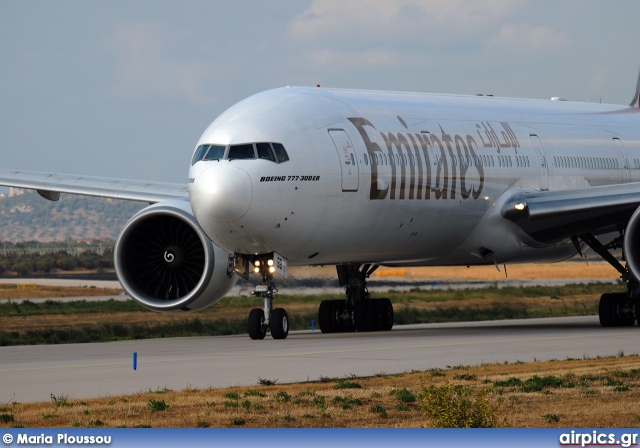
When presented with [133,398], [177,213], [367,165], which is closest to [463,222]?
Result: [367,165]

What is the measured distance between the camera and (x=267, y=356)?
2050 centimetres

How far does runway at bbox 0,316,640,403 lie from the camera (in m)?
16.9

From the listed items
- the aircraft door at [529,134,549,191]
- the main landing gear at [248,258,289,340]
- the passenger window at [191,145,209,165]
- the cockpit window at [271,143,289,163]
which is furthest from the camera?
the aircraft door at [529,134,549,191]

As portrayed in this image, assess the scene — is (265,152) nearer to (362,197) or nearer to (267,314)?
(362,197)

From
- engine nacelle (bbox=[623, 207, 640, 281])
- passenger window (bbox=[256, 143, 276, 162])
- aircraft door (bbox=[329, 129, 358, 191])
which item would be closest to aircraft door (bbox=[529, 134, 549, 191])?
engine nacelle (bbox=[623, 207, 640, 281])

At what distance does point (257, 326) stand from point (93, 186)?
6.41m

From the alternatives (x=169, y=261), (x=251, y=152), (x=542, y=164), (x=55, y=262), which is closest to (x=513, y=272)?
(x=542, y=164)

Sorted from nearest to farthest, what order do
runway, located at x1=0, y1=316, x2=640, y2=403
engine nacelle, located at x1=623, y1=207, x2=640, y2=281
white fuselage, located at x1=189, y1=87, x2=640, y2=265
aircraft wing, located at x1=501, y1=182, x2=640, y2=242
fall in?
1. runway, located at x1=0, y1=316, x2=640, y2=403
2. white fuselage, located at x1=189, y1=87, x2=640, y2=265
3. engine nacelle, located at x1=623, y1=207, x2=640, y2=281
4. aircraft wing, located at x1=501, y1=182, x2=640, y2=242

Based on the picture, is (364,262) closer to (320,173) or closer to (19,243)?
(320,173)

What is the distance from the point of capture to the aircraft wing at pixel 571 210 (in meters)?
26.6

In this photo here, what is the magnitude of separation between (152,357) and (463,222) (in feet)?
28.1

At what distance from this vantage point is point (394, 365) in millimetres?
18547

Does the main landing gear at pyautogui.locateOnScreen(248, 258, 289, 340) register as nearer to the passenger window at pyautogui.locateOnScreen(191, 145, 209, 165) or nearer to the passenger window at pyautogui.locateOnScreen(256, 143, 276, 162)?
the passenger window at pyautogui.locateOnScreen(256, 143, 276, 162)

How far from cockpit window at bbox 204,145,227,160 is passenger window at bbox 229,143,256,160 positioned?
15 cm
